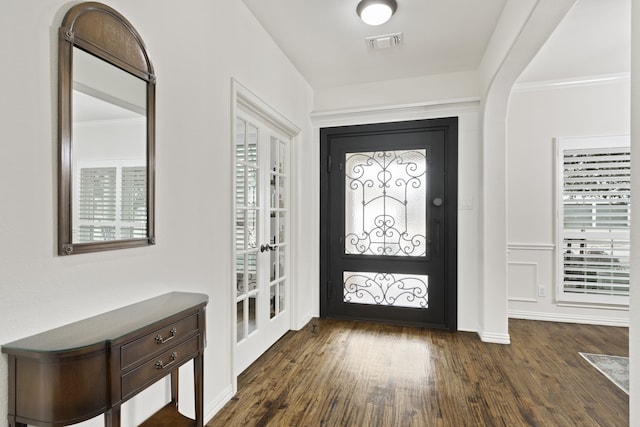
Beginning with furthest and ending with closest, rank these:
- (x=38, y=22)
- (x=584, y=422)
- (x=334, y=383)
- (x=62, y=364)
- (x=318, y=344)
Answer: (x=318, y=344)
(x=334, y=383)
(x=584, y=422)
(x=38, y=22)
(x=62, y=364)

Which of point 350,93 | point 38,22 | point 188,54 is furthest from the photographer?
point 350,93

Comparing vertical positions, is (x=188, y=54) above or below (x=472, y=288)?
above

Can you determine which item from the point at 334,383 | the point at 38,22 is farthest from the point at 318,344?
the point at 38,22

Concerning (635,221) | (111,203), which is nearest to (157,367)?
(111,203)

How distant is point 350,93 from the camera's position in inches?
143

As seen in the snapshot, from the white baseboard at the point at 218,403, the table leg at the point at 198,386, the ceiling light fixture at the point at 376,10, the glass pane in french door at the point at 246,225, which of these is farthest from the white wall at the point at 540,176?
the table leg at the point at 198,386

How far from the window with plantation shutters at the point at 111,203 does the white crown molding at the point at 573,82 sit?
3.84m

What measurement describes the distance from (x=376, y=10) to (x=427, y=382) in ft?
8.38

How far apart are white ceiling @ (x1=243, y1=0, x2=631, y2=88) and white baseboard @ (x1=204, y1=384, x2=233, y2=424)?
254 centimetres

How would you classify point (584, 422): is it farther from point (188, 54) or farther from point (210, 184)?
point (188, 54)

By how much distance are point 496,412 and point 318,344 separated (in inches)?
57.1

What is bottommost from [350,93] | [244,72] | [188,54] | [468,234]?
[468,234]

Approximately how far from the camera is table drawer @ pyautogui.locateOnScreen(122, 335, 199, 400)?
111cm

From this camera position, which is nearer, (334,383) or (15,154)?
(15,154)
